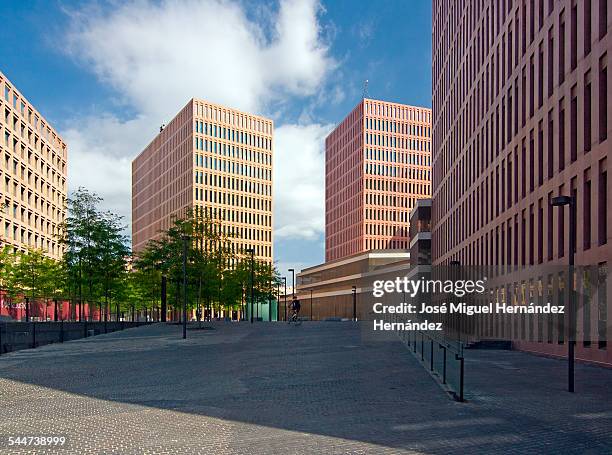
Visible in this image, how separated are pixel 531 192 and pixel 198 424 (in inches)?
1155

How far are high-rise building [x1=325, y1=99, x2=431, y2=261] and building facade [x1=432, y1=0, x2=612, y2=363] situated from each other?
96830 mm

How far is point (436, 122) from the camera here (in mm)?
83312

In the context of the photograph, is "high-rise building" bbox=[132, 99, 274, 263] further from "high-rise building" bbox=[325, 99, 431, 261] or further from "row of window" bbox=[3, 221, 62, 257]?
"row of window" bbox=[3, 221, 62, 257]

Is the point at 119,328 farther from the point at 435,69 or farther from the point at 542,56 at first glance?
the point at 435,69

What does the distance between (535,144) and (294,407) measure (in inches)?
1061

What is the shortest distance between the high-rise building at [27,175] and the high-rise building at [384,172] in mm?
72998

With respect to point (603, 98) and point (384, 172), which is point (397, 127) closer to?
point (384, 172)

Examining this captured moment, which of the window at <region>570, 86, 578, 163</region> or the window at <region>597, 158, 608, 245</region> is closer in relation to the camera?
the window at <region>597, 158, 608, 245</region>

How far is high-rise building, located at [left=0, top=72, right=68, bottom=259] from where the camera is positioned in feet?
280

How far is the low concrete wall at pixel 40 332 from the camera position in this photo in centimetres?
2923

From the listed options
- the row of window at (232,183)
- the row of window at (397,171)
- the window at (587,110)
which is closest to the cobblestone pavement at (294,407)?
the window at (587,110)

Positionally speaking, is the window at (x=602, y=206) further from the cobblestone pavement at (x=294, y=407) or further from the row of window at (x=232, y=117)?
the row of window at (x=232, y=117)

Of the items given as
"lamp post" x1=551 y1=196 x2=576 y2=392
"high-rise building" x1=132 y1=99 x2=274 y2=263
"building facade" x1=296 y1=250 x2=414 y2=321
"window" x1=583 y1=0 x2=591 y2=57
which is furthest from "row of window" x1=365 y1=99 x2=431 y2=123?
"lamp post" x1=551 y1=196 x2=576 y2=392

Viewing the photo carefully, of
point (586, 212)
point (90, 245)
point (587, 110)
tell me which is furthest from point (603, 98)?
point (90, 245)
